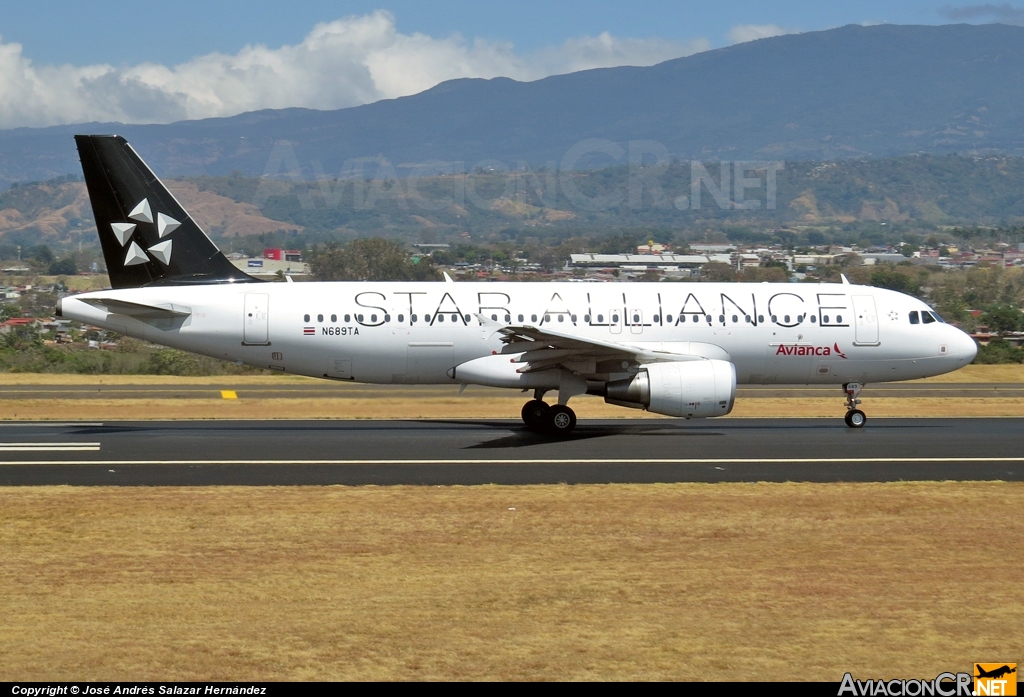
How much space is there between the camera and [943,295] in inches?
3312

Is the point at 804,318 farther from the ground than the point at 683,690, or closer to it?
farther from the ground

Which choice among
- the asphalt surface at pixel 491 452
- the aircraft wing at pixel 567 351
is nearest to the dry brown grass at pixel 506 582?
the asphalt surface at pixel 491 452

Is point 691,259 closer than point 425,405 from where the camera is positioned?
No

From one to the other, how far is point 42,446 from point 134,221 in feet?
19.3

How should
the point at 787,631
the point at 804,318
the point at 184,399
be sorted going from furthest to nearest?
the point at 184,399 < the point at 804,318 < the point at 787,631

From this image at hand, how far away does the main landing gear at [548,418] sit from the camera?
2709 cm

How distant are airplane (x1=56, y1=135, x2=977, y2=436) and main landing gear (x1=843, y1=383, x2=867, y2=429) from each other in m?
0.05

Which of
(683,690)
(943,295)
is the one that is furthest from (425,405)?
(943,295)

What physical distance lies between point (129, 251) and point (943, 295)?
68.9m

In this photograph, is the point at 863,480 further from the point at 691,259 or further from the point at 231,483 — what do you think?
the point at 691,259

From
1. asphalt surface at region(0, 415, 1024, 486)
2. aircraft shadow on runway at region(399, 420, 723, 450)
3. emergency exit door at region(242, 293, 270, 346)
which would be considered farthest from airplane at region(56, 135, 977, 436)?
asphalt surface at region(0, 415, 1024, 486)

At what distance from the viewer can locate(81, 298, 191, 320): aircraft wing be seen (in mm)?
26656

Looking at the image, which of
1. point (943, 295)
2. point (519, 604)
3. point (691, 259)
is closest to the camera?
point (519, 604)

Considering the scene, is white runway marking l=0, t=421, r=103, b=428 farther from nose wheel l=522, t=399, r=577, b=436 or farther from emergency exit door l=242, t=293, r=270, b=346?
nose wheel l=522, t=399, r=577, b=436
